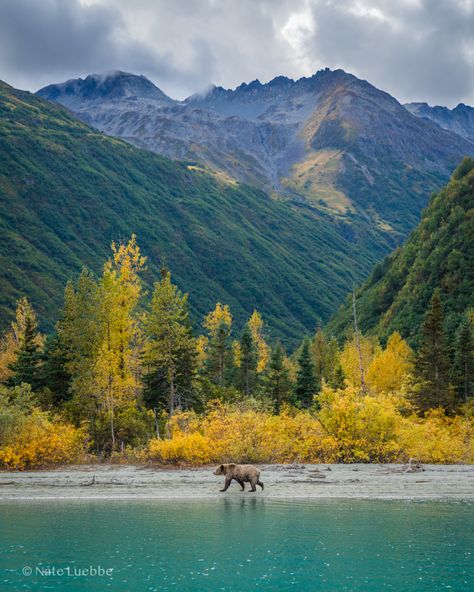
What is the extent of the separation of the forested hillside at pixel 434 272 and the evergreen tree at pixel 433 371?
952 inches

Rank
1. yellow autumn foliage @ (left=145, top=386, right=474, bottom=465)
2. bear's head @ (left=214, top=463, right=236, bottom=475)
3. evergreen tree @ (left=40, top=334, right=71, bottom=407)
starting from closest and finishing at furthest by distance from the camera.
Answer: bear's head @ (left=214, top=463, right=236, bottom=475), yellow autumn foliage @ (left=145, top=386, right=474, bottom=465), evergreen tree @ (left=40, top=334, right=71, bottom=407)

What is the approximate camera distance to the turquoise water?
65.7 ft

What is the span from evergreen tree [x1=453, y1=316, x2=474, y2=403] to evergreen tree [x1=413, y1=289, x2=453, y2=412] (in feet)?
4.24

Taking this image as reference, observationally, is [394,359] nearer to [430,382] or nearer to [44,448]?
[430,382]

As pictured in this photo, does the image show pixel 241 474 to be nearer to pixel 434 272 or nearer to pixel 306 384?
pixel 306 384

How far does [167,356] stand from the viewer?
46875 mm

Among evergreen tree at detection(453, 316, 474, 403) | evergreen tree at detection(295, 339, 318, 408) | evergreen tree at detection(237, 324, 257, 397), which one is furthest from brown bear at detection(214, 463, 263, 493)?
evergreen tree at detection(237, 324, 257, 397)

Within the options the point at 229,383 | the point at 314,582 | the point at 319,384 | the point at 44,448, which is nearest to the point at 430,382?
the point at 319,384

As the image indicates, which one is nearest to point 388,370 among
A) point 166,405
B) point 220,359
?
point 220,359

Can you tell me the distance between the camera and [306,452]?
39031 millimetres

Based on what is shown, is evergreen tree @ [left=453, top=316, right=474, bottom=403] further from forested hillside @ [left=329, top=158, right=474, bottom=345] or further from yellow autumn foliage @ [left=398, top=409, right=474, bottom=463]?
forested hillside @ [left=329, top=158, right=474, bottom=345]

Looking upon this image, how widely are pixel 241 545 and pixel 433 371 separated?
117 ft

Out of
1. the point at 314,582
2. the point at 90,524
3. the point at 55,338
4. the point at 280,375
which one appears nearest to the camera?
the point at 314,582

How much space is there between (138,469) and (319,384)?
109 ft
